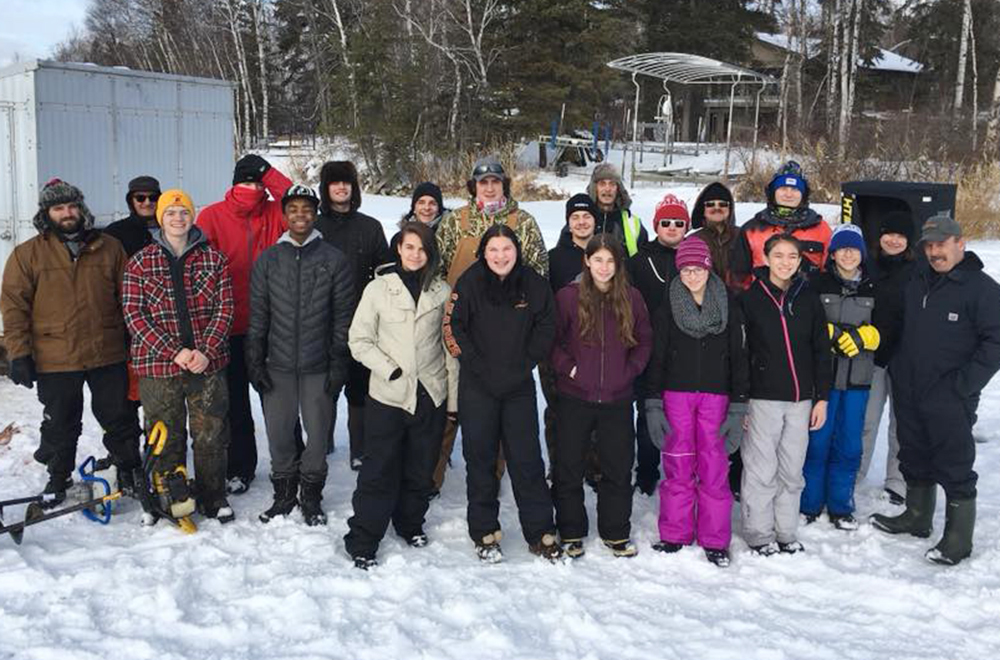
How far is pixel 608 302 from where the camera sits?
4.01 metres

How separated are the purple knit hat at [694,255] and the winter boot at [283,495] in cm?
237

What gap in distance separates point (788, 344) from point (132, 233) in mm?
3726

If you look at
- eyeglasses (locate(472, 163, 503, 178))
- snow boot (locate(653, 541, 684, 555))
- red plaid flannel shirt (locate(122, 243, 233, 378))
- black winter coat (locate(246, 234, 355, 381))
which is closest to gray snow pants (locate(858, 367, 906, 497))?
snow boot (locate(653, 541, 684, 555))

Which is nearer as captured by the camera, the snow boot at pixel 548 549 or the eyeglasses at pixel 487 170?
the snow boot at pixel 548 549

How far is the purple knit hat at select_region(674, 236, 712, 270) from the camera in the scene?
402 centimetres

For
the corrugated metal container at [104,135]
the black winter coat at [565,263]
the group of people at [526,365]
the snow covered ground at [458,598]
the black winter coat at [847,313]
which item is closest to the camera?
the snow covered ground at [458,598]

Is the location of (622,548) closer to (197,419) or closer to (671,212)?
Result: (671,212)

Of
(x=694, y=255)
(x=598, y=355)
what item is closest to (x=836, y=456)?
(x=694, y=255)

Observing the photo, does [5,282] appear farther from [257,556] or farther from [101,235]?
[257,556]

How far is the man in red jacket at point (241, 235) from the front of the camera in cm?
465

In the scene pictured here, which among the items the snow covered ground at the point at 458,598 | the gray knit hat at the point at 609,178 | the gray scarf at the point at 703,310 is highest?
the gray knit hat at the point at 609,178

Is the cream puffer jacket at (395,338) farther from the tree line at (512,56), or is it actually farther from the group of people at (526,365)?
the tree line at (512,56)

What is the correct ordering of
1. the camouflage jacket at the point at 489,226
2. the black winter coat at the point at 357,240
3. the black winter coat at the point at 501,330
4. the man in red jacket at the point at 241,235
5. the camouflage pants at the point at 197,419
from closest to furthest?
1. the black winter coat at the point at 501,330
2. the camouflage pants at the point at 197,419
3. the camouflage jacket at the point at 489,226
4. the man in red jacket at the point at 241,235
5. the black winter coat at the point at 357,240

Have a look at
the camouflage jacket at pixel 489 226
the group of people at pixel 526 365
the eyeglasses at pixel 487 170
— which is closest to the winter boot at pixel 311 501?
the group of people at pixel 526 365
